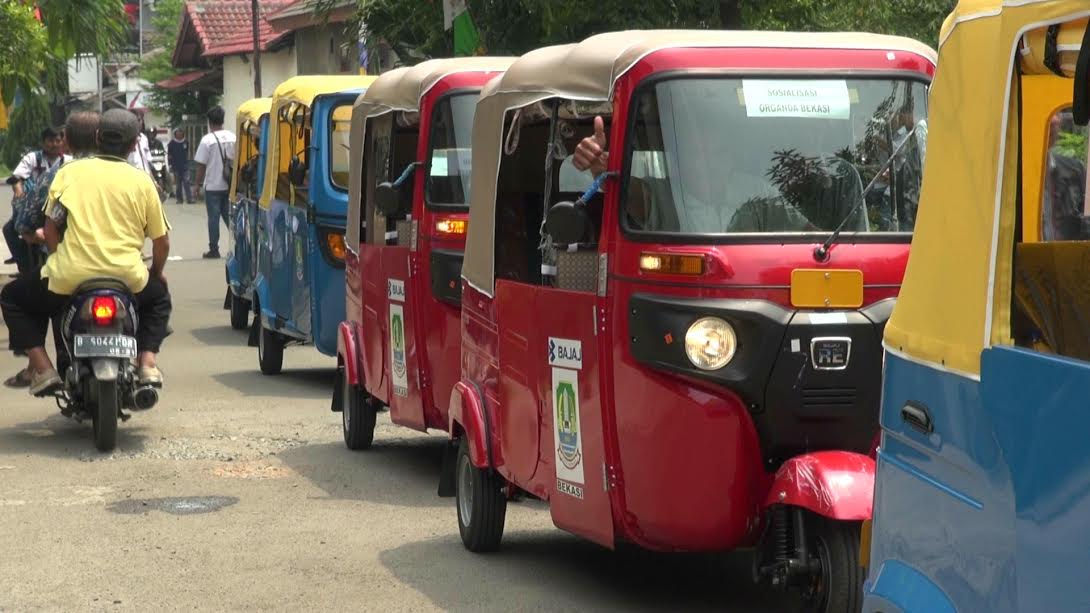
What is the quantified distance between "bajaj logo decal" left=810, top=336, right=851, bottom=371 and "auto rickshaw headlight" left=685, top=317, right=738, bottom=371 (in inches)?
10.3

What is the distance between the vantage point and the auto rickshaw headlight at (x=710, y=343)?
6219 millimetres

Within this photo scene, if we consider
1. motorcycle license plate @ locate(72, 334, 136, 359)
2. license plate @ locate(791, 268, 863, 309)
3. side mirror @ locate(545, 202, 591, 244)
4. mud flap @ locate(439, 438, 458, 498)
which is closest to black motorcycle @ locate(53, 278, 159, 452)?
motorcycle license plate @ locate(72, 334, 136, 359)

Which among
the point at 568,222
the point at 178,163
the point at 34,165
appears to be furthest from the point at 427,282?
the point at 178,163

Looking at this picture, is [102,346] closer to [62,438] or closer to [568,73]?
[62,438]

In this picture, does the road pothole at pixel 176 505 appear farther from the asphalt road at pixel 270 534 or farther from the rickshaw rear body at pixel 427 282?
the rickshaw rear body at pixel 427 282

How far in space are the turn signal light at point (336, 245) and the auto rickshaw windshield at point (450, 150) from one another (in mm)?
3765

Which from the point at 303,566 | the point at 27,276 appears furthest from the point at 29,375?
the point at 303,566

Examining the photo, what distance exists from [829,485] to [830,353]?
53 centimetres

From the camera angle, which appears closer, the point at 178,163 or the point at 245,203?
the point at 245,203

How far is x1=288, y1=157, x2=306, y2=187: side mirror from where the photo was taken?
538 inches

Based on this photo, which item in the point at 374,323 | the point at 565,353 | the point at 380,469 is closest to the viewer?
the point at 565,353

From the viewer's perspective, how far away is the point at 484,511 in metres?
8.09

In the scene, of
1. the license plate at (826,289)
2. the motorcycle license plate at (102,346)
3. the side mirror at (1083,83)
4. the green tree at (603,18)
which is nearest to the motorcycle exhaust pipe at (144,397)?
the motorcycle license plate at (102,346)

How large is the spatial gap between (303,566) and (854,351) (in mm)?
2690
